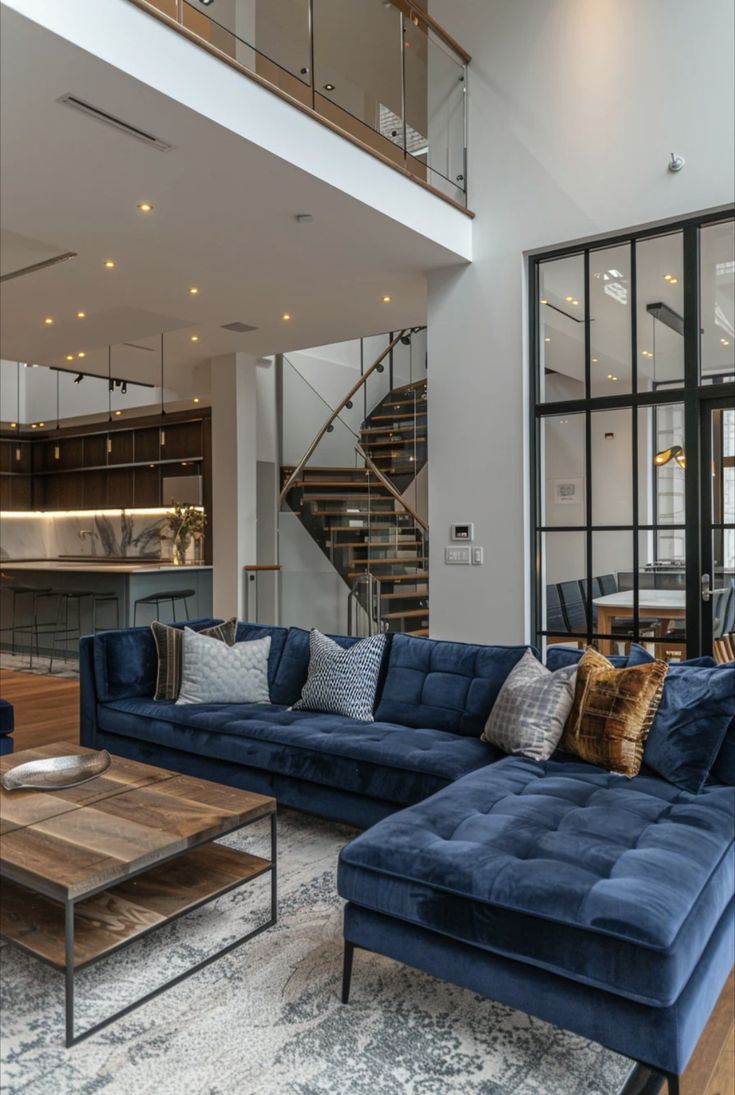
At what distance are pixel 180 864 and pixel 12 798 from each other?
2.01 ft

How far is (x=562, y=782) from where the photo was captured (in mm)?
2678

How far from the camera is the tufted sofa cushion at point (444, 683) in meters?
3.52

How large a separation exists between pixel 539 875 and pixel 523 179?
4.49 metres

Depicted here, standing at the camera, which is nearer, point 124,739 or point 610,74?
point 124,739

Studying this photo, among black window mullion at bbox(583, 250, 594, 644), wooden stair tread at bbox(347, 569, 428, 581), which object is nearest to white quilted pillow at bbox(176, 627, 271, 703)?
black window mullion at bbox(583, 250, 594, 644)

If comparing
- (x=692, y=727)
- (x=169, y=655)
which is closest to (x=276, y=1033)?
(x=692, y=727)

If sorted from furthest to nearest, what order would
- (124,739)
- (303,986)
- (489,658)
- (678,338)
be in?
1. (678,338)
2. (124,739)
3. (489,658)
4. (303,986)

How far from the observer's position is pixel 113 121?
11.5ft

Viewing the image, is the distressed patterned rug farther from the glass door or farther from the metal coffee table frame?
the glass door

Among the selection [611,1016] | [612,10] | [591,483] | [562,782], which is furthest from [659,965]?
[612,10]

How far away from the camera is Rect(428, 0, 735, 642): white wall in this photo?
4395mm

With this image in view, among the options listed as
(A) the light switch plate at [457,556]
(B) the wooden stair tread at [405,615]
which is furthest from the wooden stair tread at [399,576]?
(A) the light switch plate at [457,556]

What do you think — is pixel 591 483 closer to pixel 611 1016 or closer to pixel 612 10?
pixel 612 10

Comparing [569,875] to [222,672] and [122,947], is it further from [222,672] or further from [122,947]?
[222,672]
